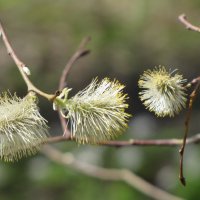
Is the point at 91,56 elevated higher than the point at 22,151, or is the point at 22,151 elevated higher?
the point at 22,151

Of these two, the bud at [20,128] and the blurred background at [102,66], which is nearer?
the bud at [20,128]

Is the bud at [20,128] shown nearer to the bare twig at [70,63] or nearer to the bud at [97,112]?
the bud at [97,112]

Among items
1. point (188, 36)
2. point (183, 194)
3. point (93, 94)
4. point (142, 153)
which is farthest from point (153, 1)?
point (93, 94)

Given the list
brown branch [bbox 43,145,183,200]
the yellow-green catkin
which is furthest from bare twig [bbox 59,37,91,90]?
brown branch [bbox 43,145,183,200]

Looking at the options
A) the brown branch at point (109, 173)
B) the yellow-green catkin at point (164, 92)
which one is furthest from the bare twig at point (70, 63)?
the brown branch at point (109, 173)

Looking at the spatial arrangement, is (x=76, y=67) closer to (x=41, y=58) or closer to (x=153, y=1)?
(x=41, y=58)

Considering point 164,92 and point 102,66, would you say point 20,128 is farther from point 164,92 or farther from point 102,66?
point 102,66
